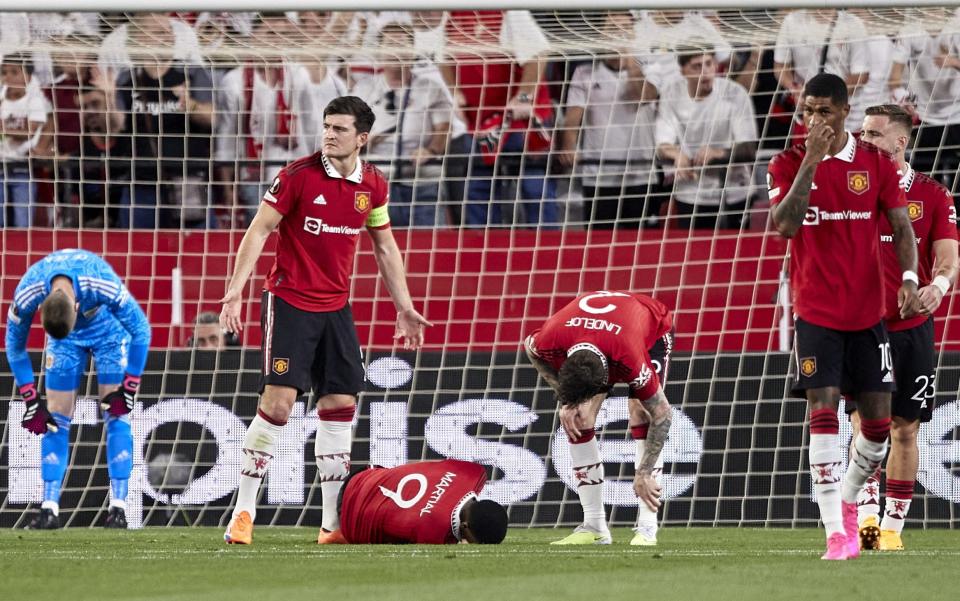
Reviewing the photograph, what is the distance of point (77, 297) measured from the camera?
28.5 ft

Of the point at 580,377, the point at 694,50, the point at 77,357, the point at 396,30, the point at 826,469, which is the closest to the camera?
the point at 826,469

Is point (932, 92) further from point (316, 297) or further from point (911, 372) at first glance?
point (316, 297)

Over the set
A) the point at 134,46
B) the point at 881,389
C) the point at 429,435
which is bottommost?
the point at 429,435

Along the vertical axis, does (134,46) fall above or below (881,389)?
above

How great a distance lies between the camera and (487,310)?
450 inches

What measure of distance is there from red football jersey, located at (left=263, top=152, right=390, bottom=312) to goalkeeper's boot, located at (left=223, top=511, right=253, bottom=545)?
1018 millimetres

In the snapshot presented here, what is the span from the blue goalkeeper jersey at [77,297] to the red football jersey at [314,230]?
69.5 inches

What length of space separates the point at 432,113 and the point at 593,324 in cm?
533

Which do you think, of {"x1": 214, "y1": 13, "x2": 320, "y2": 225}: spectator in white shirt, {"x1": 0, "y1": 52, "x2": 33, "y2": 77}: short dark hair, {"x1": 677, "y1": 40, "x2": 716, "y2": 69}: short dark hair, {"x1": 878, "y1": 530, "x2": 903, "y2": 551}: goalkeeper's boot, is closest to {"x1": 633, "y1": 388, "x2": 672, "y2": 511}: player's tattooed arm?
{"x1": 878, "y1": 530, "x2": 903, "y2": 551}: goalkeeper's boot

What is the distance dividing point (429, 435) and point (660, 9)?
301cm

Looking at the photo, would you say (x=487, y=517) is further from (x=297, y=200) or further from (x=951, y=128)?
(x=951, y=128)

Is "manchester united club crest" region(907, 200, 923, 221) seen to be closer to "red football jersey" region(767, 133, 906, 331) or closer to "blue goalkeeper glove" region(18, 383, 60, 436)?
"red football jersey" region(767, 133, 906, 331)

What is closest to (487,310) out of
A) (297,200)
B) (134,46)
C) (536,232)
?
(536,232)

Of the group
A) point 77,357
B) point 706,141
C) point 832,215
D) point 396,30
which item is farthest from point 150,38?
point 832,215
